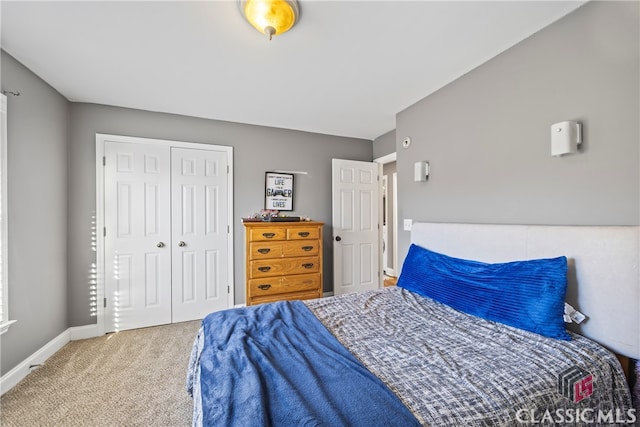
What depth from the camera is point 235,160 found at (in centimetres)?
335

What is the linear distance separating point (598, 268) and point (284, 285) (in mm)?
2551

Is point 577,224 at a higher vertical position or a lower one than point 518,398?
higher

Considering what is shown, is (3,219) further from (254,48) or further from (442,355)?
(442,355)

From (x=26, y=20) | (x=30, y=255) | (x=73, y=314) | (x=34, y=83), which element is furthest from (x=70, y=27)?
(x=73, y=314)

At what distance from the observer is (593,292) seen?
1377 mm

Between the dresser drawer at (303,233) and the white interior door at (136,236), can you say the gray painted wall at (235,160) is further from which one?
the dresser drawer at (303,233)

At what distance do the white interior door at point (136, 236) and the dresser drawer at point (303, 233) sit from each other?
1439 millimetres

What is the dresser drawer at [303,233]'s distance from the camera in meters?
3.06

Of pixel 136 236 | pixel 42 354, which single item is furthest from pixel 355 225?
pixel 42 354

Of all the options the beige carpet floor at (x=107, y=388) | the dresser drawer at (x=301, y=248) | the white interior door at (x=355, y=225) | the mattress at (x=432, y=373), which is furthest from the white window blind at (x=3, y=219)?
the white interior door at (x=355, y=225)

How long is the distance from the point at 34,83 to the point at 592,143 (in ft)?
13.4

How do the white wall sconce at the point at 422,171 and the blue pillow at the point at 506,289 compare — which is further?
the white wall sconce at the point at 422,171

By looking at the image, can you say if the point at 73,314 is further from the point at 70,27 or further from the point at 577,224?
the point at 577,224

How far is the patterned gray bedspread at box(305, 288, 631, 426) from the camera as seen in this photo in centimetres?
90
